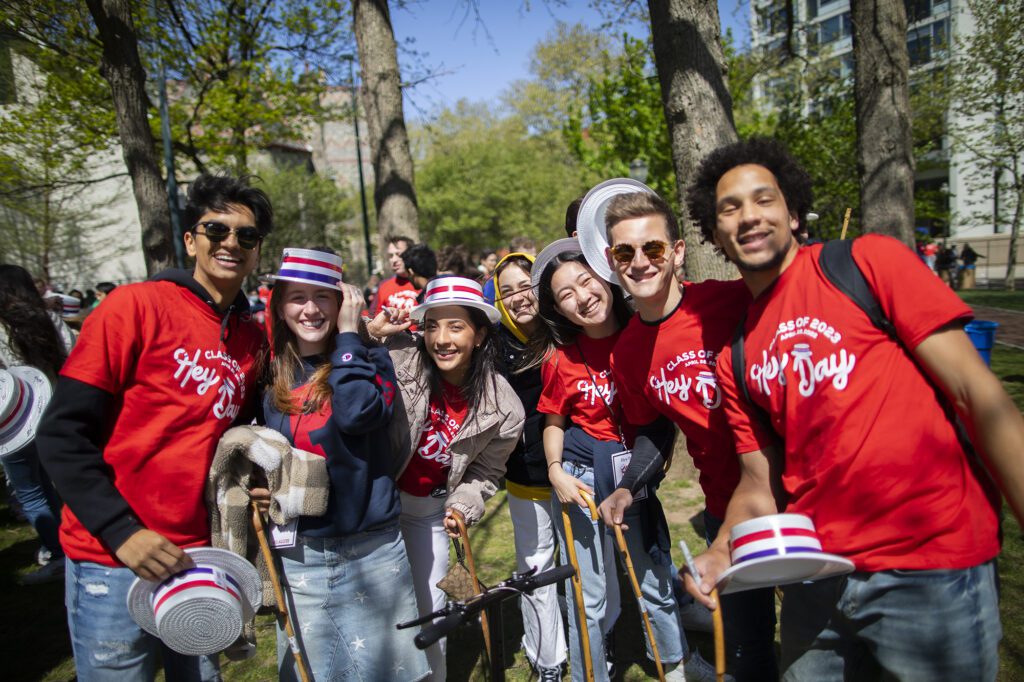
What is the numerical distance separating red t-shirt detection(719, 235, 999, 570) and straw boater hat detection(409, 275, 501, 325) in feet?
4.49

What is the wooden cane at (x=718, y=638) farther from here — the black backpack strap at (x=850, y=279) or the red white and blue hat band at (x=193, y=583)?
the red white and blue hat band at (x=193, y=583)

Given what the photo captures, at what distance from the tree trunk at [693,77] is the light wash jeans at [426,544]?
3.18 meters

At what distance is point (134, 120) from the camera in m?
7.27

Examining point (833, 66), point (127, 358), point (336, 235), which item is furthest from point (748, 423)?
point (336, 235)

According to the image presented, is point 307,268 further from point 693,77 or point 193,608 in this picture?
point 693,77

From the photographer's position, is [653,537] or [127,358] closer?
[127,358]

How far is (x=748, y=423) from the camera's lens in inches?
80.8

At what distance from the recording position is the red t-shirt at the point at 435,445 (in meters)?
2.83

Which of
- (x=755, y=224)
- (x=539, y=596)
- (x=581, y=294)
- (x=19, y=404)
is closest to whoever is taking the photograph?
(x=755, y=224)

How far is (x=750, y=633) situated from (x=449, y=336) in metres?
1.73

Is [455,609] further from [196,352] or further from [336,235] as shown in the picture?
[336,235]

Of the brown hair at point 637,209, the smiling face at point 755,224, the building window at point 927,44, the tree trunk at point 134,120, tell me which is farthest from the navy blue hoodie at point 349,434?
the building window at point 927,44

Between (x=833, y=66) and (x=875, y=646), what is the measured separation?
93.0ft

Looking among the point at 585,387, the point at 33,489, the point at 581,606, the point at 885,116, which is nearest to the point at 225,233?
the point at 585,387
